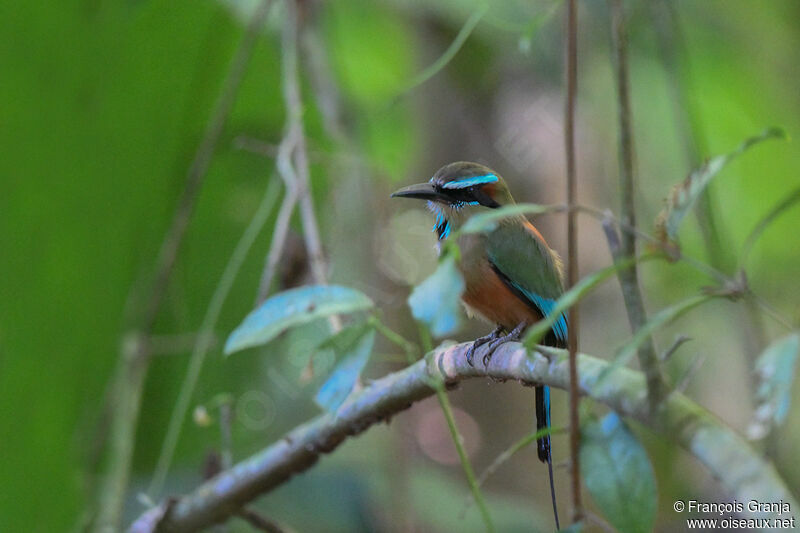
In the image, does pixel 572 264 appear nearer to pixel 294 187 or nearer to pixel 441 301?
pixel 441 301

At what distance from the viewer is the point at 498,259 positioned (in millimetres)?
2033

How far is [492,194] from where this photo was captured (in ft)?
6.88

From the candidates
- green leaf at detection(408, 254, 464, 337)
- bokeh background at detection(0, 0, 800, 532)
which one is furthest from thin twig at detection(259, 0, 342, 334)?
green leaf at detection(408, 254, 464, 337)

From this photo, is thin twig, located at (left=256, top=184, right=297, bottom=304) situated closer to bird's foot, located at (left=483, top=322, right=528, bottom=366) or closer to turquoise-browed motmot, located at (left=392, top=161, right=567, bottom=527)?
turquoise-browed motmot, located at (left=392, top=161, right=567, bottom=527)

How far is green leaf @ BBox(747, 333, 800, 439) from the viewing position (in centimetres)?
81

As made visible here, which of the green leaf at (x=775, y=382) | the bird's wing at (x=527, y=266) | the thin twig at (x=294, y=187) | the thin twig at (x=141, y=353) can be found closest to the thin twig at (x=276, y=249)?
the thin twig at (x=294, y=187)

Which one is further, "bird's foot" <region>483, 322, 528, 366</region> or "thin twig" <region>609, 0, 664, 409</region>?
"bird's foot" <region>483, 322, 528, 366</region>

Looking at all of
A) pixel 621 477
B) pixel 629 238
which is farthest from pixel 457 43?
pixel 621 477

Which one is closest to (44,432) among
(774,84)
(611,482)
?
(611,482)

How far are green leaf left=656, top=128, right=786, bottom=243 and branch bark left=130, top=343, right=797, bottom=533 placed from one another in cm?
17

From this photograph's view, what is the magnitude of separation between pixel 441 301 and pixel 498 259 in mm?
1054

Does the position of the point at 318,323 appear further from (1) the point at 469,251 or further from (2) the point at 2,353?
(2) the point at 2,353

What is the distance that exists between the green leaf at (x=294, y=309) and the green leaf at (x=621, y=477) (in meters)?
0.44

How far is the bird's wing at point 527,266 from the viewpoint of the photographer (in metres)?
1.95
